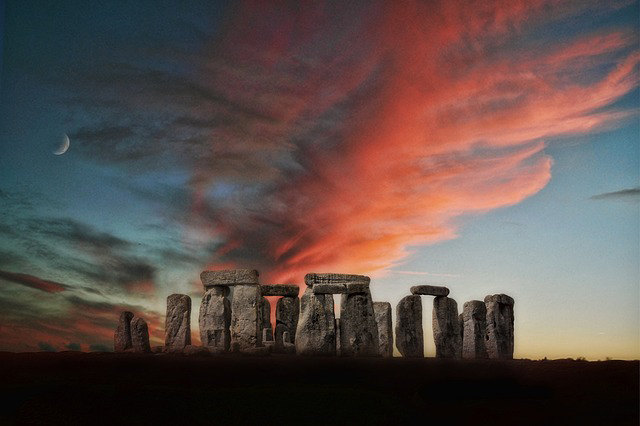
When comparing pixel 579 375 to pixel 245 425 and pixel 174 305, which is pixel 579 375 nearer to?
pixel 245 425

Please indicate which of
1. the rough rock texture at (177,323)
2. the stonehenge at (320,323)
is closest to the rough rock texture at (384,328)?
the stonehenge at (320,323)

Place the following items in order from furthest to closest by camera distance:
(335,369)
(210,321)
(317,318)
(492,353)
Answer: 1. (492,353)
2. (210,321)
3. (317,318)
4. (335,369)

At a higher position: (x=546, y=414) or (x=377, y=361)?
(x=377, y=361)

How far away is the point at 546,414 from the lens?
14812 millimetres

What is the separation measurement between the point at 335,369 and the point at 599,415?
18.6 feet

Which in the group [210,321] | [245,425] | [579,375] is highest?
[210,321]

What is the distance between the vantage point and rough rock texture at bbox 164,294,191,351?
1902cm

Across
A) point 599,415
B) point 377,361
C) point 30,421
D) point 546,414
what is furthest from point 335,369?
point 30,421

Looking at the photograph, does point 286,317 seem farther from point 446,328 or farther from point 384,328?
point 446,328

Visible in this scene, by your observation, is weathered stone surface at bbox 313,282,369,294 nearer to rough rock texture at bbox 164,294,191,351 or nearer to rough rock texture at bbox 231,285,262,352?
rough rock texture at bbox 231,285,262,352

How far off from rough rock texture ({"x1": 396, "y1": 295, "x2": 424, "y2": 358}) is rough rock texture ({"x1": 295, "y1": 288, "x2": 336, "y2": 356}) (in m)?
3.34

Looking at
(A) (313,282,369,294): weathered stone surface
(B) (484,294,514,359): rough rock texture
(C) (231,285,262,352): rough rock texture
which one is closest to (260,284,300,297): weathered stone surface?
(C) (231,285,262,352): rough rock texture

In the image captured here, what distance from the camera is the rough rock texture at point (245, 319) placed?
18.2 metres

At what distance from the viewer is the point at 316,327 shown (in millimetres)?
17203
